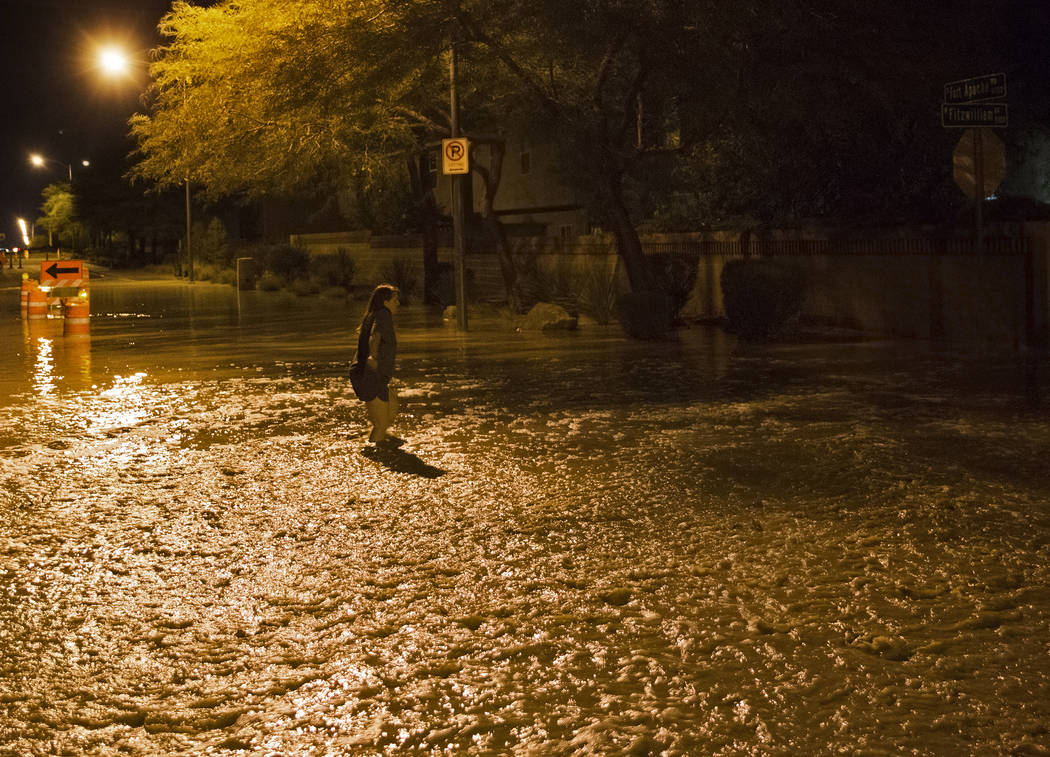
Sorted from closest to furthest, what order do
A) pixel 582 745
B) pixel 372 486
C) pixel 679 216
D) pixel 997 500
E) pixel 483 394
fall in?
pixel 582 745 < pixel 997 500 < pixel 372 486 < pixel 483 394 < pixel 679 216

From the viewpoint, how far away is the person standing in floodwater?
474 inches

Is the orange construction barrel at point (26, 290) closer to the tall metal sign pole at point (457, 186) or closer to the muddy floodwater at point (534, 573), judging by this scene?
the tall metal sign pole at point (457, 186)

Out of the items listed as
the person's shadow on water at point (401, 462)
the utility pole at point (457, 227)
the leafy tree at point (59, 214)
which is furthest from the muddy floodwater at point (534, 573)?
the leafy tree at point (59, 214)

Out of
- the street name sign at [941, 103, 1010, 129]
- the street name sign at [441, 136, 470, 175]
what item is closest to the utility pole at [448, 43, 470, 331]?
the street name sign at [441, 136, 470, 175]

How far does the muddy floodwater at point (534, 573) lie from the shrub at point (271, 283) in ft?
105

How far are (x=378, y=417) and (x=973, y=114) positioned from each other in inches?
352

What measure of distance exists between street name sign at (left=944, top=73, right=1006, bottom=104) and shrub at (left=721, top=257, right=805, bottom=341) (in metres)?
4.68

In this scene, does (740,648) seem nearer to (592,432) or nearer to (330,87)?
(592,432)

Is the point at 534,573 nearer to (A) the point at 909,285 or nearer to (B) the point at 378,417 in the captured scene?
(B) the point at 378,417

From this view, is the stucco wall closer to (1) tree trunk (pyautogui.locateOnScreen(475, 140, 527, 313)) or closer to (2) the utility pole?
(1) tree trunk (pyautogui.locateOnScreen(475, 140, 527, 313))

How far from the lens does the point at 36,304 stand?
30.8 metres

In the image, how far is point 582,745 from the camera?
15.9ft

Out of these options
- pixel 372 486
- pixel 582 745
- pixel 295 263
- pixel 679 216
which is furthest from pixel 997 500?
pixel 295 263

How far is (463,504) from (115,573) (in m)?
2.53
